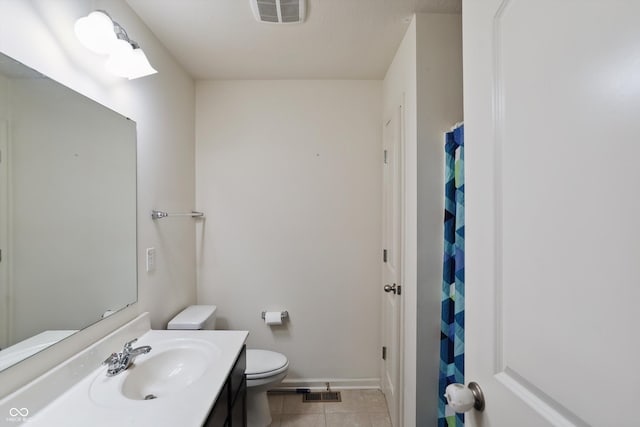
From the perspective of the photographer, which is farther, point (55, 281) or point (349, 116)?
point (349, 116)

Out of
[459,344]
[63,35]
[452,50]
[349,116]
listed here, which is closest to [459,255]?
[459,344]

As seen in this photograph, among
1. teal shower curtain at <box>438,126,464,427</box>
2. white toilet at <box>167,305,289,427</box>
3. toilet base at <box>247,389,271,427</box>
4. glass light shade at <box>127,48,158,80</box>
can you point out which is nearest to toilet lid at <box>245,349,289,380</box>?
white toilet at <box>167,305,289,427</box>

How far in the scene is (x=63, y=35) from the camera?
0.97 metres

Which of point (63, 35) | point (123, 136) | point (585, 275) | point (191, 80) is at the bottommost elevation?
point (585, 275)

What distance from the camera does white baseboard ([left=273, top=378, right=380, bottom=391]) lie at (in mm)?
2100

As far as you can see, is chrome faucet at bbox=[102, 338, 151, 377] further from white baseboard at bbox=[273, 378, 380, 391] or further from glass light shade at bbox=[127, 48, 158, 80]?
white baseboard at bbox=[273, 378, 380, 391]

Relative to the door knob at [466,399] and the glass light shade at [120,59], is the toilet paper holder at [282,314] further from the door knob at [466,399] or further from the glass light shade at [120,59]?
the glass light shade at [120,59]

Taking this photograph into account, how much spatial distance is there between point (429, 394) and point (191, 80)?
2535mm

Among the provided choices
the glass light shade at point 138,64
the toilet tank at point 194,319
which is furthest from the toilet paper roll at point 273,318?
the glass light shade at point 138,64

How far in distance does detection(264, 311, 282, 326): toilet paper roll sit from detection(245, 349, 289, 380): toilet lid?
0.22m

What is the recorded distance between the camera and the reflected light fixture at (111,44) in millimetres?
1018

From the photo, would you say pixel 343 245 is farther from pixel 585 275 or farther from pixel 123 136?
pixel 585 275

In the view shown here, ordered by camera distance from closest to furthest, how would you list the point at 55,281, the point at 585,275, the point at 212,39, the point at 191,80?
the point at 585,275 → the point at 55,281 → the point at 212,39 → the point at 191,80

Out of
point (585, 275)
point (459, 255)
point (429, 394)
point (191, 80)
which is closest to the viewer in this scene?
point (585, 275)
